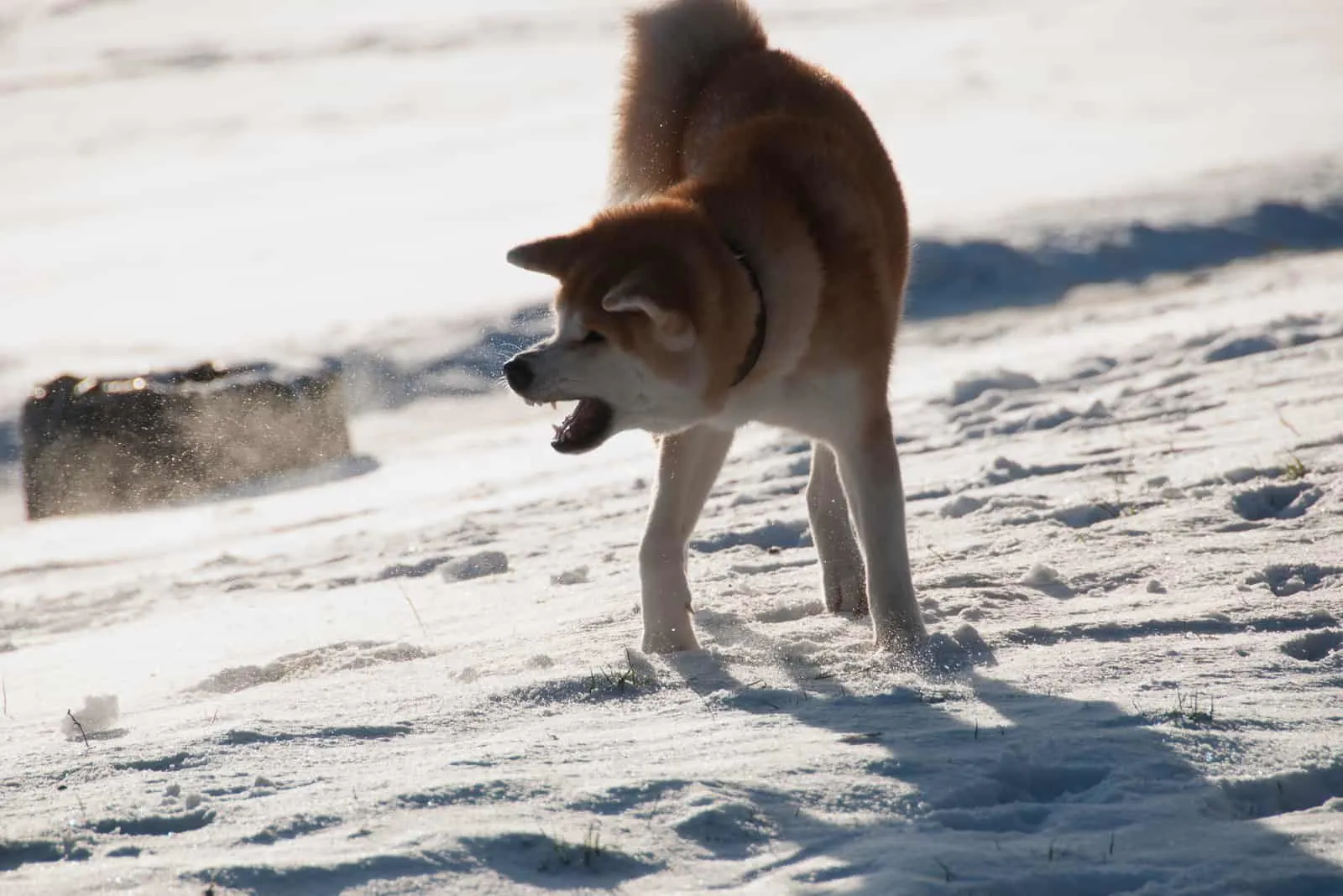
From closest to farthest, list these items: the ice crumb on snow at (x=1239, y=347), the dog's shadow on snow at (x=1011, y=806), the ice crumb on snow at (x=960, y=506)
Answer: the dog's shadow on snow at (x=1011, y=806) < the ice crumb on snow at (x=960, y=506) < the ice crumb on snow at (x=1239, y=347)

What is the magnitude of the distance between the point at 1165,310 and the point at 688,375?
6.87m

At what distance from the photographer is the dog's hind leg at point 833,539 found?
437cm

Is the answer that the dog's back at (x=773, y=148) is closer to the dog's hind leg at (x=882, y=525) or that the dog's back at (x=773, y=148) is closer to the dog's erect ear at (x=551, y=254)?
the dog's hind leg at (x=882, y=525)

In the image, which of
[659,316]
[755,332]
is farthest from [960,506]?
[659,316]

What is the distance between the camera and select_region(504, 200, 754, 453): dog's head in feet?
10.9

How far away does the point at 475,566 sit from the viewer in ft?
18.0

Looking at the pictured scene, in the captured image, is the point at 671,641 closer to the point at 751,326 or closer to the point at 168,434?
the point at 751,326

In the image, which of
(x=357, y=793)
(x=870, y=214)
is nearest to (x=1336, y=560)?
Result: (x=870, y=214)

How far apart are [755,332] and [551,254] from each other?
20.7 inches

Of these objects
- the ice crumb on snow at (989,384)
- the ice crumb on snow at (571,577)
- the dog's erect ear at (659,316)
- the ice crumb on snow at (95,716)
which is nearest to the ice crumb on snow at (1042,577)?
the dog's erect ear at (659,316)

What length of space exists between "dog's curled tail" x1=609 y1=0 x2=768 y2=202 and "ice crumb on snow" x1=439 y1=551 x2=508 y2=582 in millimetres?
1457

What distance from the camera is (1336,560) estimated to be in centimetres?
389

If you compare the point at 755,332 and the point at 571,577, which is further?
the point at 571,577

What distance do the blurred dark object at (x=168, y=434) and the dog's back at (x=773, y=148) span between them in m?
4.40
